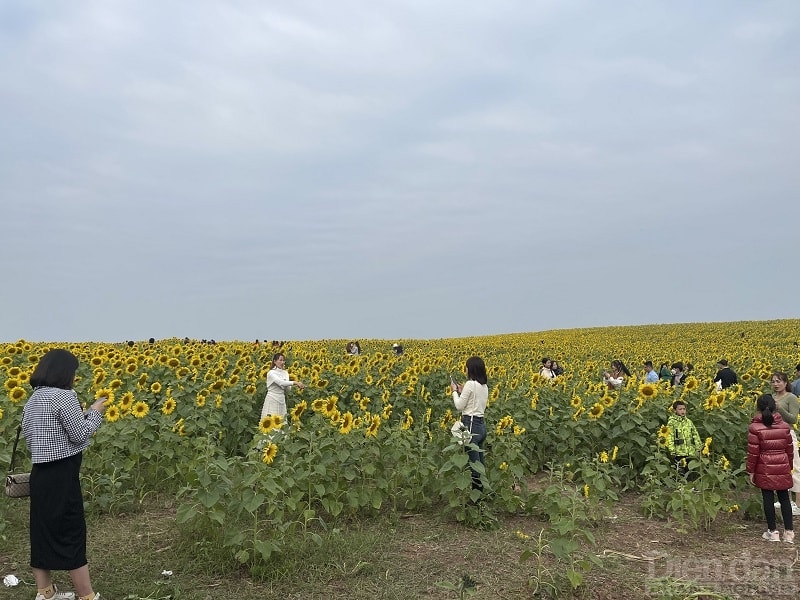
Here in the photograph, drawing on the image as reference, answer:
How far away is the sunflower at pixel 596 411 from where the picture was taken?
29.8ft

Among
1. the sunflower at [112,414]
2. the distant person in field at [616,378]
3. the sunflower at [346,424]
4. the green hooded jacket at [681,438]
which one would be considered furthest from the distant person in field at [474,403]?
the distant person in field at [616,378]

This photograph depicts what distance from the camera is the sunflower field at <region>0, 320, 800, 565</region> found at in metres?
5.71

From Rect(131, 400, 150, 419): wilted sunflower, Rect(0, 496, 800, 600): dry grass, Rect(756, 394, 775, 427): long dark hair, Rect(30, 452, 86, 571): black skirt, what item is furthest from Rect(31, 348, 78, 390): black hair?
Rect(756, 394, 775, 427): long dark hair

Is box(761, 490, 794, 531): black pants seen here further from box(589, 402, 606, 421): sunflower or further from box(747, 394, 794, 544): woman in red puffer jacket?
box(589, 402, 606, 421): sunflower

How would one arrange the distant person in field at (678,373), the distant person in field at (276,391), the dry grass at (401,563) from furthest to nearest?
the distant person in field at (678,373) < the distant person in field at (276,391) < the dry grass at (401,563)

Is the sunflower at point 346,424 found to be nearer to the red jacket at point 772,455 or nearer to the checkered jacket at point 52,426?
the checkered jacket at point 52,426

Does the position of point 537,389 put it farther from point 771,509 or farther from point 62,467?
point 62,467

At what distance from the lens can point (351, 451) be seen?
661 cm

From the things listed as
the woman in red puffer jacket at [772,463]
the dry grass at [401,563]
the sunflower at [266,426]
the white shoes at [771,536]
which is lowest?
the white shoes at [771,536]

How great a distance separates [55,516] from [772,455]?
23.0 ft

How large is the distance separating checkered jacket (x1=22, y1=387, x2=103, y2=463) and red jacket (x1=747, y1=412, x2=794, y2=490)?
6.73 m

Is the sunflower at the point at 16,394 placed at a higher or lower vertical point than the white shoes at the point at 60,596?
higher

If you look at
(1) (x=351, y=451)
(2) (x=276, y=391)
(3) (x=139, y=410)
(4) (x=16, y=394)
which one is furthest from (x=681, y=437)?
(4) (x=16, y=394)

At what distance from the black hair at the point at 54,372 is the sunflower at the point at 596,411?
7.09m
